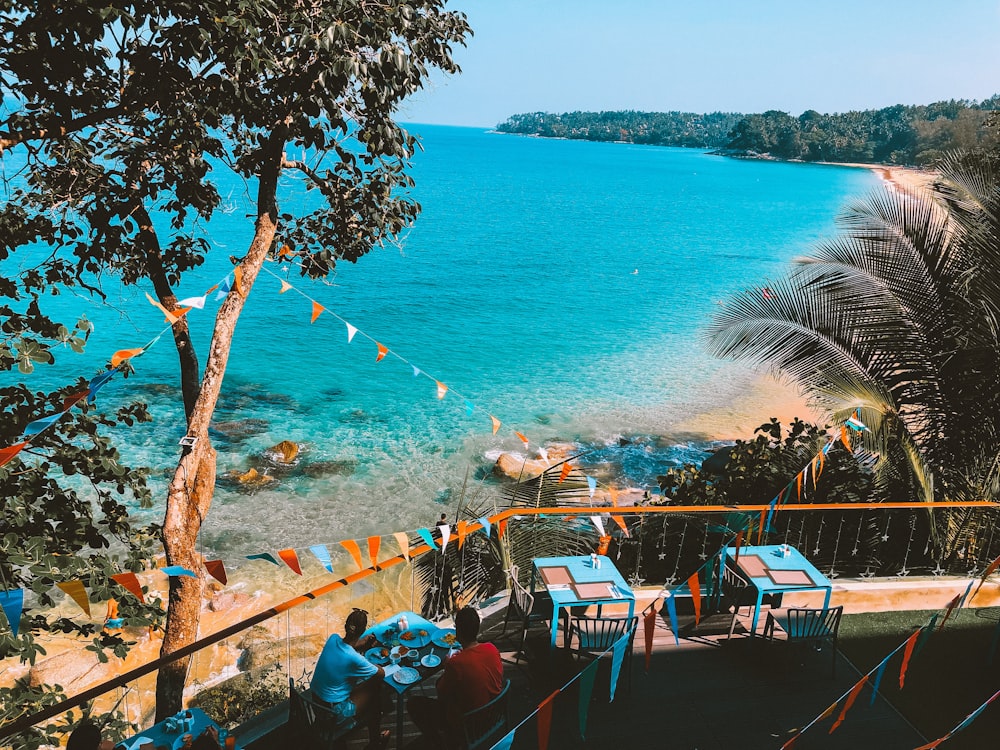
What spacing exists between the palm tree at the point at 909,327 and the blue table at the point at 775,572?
2.34 meters

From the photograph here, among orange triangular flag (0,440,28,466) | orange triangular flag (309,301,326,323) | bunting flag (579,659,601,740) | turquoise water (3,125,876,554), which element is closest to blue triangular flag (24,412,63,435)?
orange triangular flag (0,440,28,466)

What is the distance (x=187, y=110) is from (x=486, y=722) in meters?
6.66

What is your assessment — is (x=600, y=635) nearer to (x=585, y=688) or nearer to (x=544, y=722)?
(x=585, y=688)

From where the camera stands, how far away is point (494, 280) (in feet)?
165

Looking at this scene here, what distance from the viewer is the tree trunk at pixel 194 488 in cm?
764

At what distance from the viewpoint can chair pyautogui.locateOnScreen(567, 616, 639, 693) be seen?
663 centimetres

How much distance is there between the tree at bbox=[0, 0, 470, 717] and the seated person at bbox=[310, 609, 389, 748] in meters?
2.71

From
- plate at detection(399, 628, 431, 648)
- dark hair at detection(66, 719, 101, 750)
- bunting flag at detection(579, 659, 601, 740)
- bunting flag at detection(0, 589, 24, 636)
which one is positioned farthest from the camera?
plate at detection(399, 628, 431, 648)

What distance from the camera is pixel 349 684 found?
5.67 m

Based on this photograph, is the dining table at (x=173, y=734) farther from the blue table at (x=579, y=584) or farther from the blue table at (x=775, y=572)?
the blue table at (x=775, y=572)

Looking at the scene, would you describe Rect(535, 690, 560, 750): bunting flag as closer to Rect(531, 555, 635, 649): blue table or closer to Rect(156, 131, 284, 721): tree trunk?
Rect(531, 555, 635, 649): blue table

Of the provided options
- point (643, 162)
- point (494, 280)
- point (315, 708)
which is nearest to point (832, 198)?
point (494, 280)

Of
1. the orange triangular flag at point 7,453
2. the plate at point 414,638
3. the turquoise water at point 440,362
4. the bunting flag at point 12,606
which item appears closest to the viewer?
the bunting flag at point 12,606

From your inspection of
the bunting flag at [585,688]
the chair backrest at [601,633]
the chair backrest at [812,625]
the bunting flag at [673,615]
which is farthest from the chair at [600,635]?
the chair backrest at [812,625]
